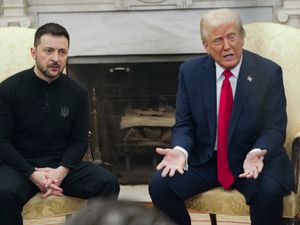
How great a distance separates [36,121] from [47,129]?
0.18 ft

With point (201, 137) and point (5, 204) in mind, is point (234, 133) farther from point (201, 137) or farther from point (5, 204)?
point (5, 204)

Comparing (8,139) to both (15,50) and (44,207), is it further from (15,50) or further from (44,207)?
(15,50)

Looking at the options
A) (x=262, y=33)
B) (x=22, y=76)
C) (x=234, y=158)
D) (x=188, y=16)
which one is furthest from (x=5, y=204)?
(x=188, y=16)

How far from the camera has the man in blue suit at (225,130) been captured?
211 centimetres

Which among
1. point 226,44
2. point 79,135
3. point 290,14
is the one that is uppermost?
point 290,14

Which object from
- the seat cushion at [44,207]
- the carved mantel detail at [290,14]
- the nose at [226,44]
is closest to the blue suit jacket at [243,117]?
the nose at [226,44]

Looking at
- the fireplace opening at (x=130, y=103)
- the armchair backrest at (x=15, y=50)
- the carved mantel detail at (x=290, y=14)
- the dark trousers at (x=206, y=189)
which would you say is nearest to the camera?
the dark trousers at (x=206, y=189)

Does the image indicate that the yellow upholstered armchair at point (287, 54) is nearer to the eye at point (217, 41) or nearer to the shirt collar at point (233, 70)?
the shirt collar at point (233, 70)

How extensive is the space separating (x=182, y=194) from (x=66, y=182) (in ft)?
1.52

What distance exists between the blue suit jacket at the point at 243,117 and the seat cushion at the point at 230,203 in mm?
68

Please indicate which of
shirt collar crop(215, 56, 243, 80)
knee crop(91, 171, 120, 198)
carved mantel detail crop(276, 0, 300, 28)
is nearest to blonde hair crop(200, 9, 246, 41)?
shirt collar crop(215, 56, 243, 80)

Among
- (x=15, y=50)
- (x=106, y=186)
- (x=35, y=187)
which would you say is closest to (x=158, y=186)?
(x=106, y=186)

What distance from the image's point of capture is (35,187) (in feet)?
7.17

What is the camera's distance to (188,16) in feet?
11.3
